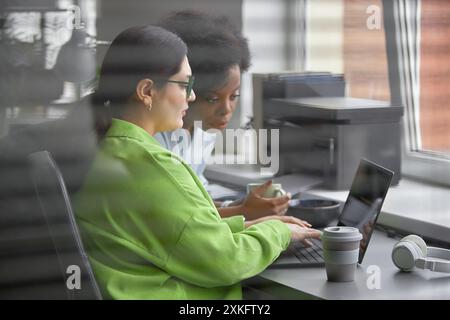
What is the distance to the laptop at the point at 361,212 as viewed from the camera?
185 cm

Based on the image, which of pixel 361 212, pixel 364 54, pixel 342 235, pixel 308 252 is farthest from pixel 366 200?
pixel 364 54

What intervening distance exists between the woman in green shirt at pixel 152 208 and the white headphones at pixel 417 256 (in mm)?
224

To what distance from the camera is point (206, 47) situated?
2.24 meters

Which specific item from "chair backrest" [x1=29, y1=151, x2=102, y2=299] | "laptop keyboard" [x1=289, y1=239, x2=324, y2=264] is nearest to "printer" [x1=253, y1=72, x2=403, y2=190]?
"laptop keyboard" [x1=289, y1=239, x2=324, y2=264]

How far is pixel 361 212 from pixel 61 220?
27.6 inches

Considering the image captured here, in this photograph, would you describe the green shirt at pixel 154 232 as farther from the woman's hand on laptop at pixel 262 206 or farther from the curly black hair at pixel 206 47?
the curly black hair at pixel 206 47

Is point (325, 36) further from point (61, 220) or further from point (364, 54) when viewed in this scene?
point (61, 220)

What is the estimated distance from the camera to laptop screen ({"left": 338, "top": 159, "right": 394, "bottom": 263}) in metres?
1.86

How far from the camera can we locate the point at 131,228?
166cm

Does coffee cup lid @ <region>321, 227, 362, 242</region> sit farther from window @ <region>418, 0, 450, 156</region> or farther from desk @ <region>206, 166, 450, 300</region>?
window @ <region>418, 0, 450, 156</region>

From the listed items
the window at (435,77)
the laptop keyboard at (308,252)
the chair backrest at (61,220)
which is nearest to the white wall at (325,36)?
the window at (435,77)

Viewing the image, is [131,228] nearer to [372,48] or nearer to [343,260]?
[343,260]

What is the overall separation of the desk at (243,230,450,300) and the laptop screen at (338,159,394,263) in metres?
0.08
